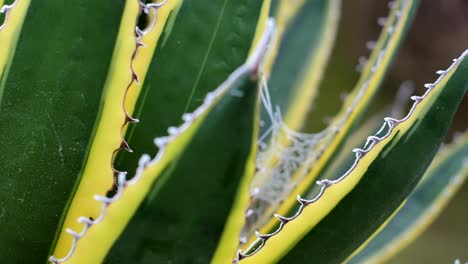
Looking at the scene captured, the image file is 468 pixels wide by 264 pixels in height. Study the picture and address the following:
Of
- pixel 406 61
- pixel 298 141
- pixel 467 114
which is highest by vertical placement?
pixel 298 141

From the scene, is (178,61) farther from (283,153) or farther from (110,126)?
(283,153)

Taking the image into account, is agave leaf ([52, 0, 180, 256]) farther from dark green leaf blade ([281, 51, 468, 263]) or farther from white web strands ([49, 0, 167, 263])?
dark green leaf blade ([281, 51, 468, 263])

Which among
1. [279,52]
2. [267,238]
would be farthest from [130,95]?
[279,52]

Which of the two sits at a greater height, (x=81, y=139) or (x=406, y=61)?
(x=81, y=139)

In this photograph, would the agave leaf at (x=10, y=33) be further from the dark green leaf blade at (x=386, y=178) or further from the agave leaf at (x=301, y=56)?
the agave leaf at (x=301, y=56)

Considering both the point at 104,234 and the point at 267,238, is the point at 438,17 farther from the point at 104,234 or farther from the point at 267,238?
the point at 104,234

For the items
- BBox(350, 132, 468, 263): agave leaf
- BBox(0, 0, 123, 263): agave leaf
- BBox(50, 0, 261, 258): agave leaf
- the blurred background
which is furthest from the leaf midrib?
the blurred background

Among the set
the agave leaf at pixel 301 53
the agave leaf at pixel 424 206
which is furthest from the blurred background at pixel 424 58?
the agave leaf at pixel 424 206
